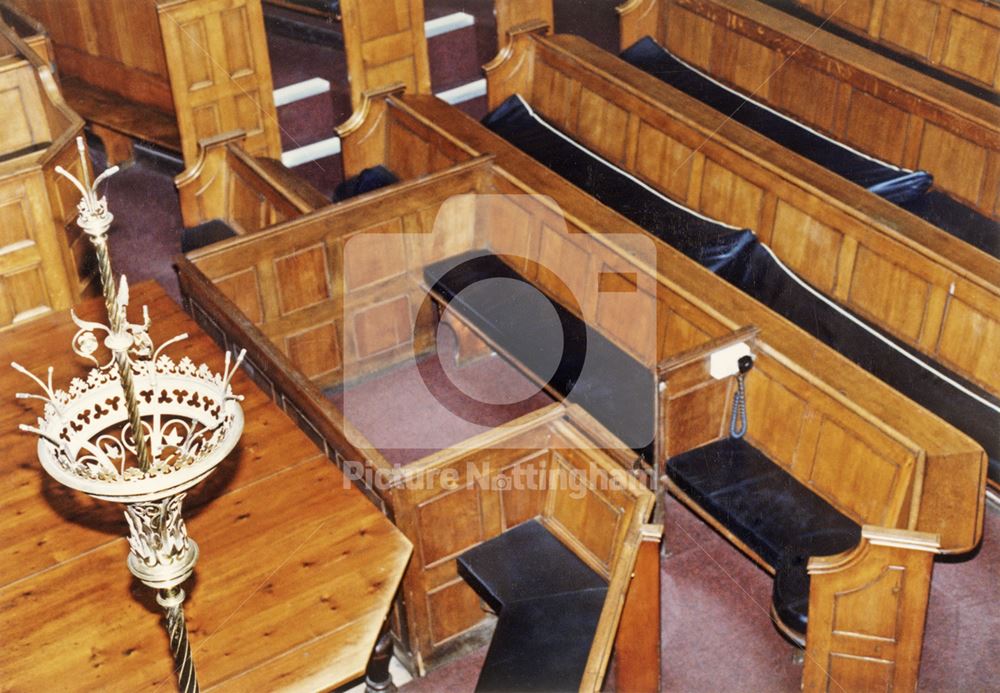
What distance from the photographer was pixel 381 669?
4797 millimetres

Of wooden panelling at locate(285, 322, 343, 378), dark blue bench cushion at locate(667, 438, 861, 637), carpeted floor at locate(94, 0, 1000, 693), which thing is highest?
dark blue bench cushion at locate(667, 438, 861, 637)

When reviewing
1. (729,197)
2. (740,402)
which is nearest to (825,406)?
(740,402)

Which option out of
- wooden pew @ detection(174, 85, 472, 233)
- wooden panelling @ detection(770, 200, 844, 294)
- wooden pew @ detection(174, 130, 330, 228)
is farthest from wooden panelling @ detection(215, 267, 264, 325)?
wooden panelling @ detection(770, 200, 844, 294)

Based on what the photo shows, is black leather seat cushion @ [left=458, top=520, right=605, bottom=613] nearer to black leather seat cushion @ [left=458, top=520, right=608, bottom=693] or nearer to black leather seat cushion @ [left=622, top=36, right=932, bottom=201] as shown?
black leather seat cushion @ [left=458, top=520, right=608, bottom=693]

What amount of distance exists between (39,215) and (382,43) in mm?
2344

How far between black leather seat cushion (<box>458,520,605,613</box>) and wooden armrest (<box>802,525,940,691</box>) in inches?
30.7

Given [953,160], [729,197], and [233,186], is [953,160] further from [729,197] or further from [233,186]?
[233,186]

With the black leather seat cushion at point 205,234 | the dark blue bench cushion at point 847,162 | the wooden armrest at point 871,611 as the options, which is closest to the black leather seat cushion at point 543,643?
the wooden armrest at point 871,611

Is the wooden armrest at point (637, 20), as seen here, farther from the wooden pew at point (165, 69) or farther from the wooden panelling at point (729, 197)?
the wooden pew at point (165, 69)

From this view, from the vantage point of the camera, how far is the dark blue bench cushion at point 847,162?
6305 mm

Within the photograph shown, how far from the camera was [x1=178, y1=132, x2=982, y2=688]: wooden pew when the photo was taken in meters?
4.81

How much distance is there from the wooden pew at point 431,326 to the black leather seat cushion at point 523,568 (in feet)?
0.47

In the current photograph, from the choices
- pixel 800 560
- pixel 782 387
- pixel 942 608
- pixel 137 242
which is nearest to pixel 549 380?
pixel 782 387

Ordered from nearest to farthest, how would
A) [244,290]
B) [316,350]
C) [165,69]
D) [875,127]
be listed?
[244,290] < [316,350] < [875,127] < [165,69]
